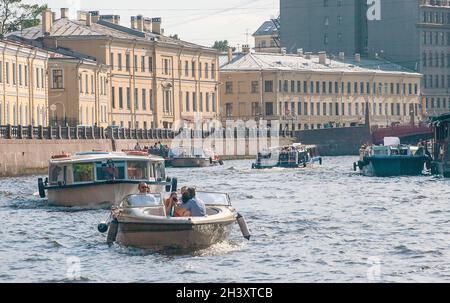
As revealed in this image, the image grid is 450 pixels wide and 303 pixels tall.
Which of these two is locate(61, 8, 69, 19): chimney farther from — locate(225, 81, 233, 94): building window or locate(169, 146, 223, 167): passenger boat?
locate(225, 81, 233, 94): building window

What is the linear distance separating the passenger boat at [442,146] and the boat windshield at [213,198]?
3971 cm

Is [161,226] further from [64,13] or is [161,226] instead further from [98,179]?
[64,13]

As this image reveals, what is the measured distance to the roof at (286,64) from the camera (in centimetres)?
14812

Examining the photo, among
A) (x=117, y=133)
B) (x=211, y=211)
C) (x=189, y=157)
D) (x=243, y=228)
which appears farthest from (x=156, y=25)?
(x=211, y=211)

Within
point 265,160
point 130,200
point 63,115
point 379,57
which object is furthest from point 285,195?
point 379,57

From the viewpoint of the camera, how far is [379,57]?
16775cm

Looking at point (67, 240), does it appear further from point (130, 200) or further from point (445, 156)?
point (445, 156)

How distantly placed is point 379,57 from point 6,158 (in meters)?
94.0

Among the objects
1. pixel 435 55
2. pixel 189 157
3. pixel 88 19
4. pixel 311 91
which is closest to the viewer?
Answer: pixel 189 157

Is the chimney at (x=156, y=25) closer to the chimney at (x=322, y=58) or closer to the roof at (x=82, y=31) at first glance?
the roof at (x=82, y=31)

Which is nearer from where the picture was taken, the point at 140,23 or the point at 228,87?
the point at 140,23

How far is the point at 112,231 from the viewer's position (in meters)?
34.0

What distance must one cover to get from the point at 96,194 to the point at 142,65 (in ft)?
248

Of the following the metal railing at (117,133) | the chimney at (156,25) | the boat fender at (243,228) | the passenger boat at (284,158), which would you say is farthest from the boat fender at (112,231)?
the chimney at (156,25)
